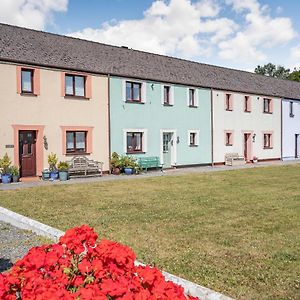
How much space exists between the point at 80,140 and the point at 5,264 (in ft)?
50.6

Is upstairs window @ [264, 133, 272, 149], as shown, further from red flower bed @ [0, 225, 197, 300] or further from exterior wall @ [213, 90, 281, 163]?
red flower bed @ [0, 225, 197, 300]

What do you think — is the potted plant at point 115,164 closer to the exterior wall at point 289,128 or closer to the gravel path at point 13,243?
the gravel path at point 13,243

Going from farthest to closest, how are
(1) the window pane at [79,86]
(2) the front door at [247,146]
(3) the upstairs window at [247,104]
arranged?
(2) the front door at [247,146] → (3) the upstairs window at [247,104] → (1) the window pane at [79,86]

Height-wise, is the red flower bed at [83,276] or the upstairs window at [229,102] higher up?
the upstairs window at [229,102]

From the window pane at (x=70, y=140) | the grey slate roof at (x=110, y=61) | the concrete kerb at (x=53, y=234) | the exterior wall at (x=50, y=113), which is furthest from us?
the window pane at (x=70, y=140)

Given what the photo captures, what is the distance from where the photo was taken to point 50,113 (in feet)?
63.8

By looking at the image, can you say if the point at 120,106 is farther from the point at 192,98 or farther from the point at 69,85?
the point at 192,98

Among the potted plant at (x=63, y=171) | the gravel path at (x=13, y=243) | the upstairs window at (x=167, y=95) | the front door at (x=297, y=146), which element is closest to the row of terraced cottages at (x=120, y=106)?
the upstairs window at (x=167, y=95)

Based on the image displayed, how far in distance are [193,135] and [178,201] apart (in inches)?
632

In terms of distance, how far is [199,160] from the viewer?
27.4 m

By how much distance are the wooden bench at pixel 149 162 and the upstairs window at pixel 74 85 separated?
19.5 ft

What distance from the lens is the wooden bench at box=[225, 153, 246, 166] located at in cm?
2888

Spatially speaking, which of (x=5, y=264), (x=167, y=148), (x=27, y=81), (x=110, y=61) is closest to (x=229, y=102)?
(x=167, y=148)

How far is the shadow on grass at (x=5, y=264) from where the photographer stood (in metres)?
5.56
